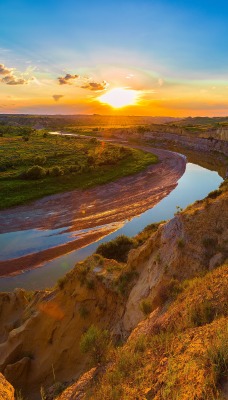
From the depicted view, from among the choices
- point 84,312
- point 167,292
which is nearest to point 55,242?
point 84,312

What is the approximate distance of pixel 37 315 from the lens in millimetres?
12875

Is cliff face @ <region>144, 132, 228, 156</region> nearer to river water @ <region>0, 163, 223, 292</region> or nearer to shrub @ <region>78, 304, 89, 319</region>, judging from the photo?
river water @ <region>0, 163, 223, 292</region>

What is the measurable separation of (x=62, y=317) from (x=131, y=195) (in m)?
27.9

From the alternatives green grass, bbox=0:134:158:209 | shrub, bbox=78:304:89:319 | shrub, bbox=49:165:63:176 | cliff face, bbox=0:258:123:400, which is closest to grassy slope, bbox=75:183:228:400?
cliff face, bbox=0:258:123:400

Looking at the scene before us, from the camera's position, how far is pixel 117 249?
57.4 feet

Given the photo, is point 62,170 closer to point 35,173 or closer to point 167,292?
point 35,173

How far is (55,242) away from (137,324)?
54.8ft

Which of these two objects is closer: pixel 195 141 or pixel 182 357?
pixel 182 357

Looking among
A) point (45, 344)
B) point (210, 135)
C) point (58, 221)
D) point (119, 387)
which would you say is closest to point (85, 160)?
point (58, 221)

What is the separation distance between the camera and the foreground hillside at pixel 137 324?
482cm

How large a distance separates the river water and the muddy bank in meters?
0.77

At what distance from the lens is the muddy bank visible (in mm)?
23984

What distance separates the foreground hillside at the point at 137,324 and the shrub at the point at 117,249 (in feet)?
11.0

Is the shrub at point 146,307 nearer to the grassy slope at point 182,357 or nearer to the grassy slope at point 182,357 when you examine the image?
the grassy slope at point 182,357
